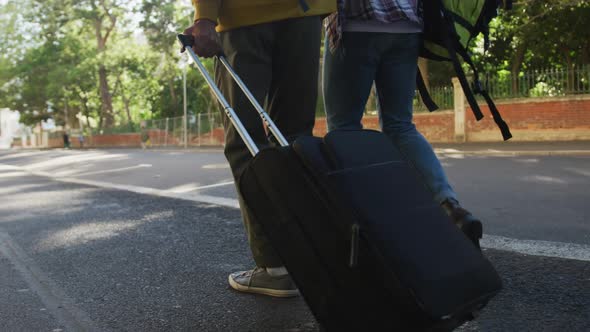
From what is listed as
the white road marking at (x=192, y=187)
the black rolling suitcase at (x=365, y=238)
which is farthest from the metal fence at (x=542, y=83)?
the black rolling suitcase at (x=365, y=238)

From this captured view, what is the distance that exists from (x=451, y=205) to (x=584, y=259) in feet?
3.48

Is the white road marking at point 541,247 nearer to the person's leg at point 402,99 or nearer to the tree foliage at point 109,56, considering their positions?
the person's leg at point 402,99

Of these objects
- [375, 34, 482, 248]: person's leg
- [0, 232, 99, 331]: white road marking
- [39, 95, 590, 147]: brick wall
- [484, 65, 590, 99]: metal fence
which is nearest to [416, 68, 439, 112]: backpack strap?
[375, 34, 482, 248]: person's leg

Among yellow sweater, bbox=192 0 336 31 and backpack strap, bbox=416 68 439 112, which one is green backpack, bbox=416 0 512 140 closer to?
backpack strap, bbox=416 68 439 112

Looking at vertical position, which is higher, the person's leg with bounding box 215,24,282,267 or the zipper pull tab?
the person's leg with bounding box 215,24,282,267

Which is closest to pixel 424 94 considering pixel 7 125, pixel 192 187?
pixel 192 187

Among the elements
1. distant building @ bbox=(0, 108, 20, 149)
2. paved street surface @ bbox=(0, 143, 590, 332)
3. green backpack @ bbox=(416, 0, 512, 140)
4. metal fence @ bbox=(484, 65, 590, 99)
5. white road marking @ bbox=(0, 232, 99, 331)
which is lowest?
white road marking @ bbox=(0, 232, 99, 331)

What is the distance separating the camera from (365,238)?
1544mm

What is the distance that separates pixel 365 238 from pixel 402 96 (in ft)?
4.56

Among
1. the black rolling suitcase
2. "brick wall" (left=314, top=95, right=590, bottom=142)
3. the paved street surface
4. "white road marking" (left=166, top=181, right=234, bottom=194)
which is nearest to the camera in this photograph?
the black rolling suitcase

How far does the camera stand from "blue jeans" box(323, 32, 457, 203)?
264 cm

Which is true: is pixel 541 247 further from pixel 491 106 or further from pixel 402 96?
pixel 402 96

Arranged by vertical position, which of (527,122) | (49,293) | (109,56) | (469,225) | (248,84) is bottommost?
(49,293)

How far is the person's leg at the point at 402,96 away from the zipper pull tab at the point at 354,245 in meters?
1.15
